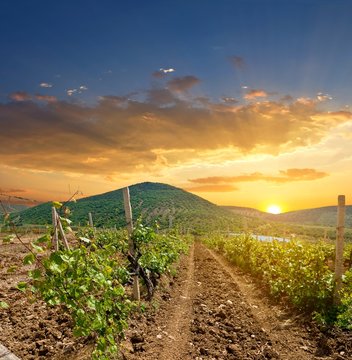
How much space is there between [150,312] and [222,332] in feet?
5.89

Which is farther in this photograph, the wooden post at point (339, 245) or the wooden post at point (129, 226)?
the wooden post at point (129, 226)

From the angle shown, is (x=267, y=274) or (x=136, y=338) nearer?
(x=136, y=338)

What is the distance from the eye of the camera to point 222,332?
6938mm

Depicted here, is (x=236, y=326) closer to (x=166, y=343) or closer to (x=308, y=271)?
(x=166, y=343)

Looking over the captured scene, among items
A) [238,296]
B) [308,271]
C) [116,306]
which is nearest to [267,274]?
[238,296]

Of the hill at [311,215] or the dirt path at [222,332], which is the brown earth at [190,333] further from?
the hill at [311,215]

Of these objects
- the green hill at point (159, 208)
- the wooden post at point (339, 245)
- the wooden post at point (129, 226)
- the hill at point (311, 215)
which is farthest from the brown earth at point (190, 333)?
the hill at point (311, 215)

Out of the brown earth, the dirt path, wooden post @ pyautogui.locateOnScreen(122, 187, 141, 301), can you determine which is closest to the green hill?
the dirt path

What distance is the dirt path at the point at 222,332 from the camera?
6035mm

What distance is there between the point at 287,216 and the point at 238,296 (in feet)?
585

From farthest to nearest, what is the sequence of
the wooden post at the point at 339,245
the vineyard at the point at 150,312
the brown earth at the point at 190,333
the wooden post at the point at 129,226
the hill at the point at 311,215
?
1. the hill at the point at 311,215
2. the wooden post at the point at 129,226
3. the wooden post at the point at 339,245
4. the brown earth at the point at 190,333
5. the vineyard at the point at 150,312

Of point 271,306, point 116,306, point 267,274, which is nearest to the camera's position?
point 116,306

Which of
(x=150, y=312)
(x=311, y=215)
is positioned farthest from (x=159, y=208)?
(x=150, y=312)

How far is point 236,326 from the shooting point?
7391 millimetres
